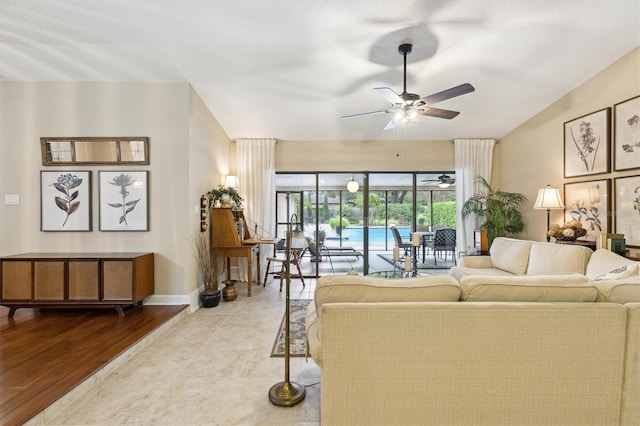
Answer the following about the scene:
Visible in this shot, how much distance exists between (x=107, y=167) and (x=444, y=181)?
549cm

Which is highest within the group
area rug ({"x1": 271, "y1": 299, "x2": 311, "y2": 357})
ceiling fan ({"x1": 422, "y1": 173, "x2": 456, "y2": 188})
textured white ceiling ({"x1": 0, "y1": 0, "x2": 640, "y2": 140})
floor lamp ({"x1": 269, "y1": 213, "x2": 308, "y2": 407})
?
textured white ceiling ({"x1": 0, "y1": 0, "x2": 640, "y2": 140})

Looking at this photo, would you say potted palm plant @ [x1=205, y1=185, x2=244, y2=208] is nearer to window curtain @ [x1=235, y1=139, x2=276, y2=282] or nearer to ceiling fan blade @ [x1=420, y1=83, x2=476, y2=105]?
window curtain @ [x1=235, y1=139, x2=276, y2=282]

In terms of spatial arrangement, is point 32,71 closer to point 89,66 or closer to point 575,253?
point 89,66

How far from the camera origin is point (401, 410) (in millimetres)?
1502

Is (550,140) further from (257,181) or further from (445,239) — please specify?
(257,181)

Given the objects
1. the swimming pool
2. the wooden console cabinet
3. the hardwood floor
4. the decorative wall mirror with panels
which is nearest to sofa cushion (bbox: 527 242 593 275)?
the swimming pool

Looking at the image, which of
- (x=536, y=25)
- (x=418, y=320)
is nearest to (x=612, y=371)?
(x=418, y=320)

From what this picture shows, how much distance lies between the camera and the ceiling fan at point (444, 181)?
5.69 metres

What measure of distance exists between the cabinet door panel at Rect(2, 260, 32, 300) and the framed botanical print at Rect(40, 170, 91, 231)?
0.58 m

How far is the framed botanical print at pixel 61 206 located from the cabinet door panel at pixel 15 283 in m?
0.58

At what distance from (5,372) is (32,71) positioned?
3.33 m

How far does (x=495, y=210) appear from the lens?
5008 millimetres

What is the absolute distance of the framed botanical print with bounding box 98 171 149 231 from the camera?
3.66 m

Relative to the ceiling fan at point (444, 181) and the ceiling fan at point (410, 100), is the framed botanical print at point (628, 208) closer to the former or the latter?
the ceiling fan at point (410, 100)
